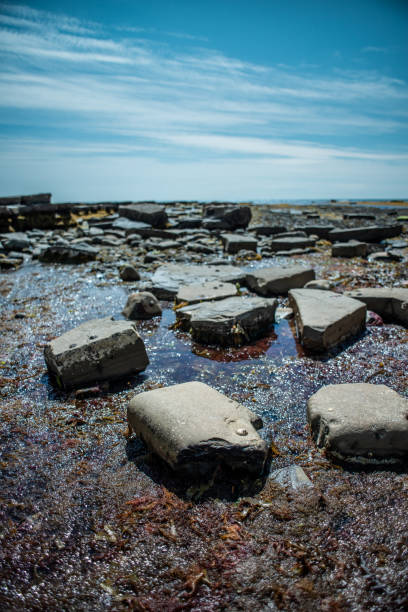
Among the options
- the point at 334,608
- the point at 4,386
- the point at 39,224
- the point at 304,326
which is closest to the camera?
the point at 334,608

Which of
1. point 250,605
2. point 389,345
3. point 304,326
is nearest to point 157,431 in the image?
point 250,605

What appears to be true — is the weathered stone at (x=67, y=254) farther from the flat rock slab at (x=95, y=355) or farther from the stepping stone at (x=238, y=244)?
the flat rock slab at (x=95, y=355)

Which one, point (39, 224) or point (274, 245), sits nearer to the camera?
point (274, 245)

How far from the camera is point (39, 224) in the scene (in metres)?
13.8

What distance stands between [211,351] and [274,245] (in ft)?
20.4

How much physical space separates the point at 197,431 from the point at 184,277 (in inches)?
166

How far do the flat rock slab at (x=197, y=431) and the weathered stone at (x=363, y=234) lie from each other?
30.9 feet

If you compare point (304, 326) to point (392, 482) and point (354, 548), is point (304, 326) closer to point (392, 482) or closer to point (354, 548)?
point (392, 482)

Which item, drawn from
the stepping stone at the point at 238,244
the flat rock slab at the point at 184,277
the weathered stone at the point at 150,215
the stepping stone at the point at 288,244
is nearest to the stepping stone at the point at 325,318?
the flat rock slab at the point at 184,277

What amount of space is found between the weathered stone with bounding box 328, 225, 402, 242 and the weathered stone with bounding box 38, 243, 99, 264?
6956mm

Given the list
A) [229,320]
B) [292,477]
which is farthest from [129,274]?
[292,477]

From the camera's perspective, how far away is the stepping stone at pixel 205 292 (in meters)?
4.91

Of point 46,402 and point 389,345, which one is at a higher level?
point 389,345

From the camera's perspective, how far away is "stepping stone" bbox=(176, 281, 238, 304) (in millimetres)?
4906
